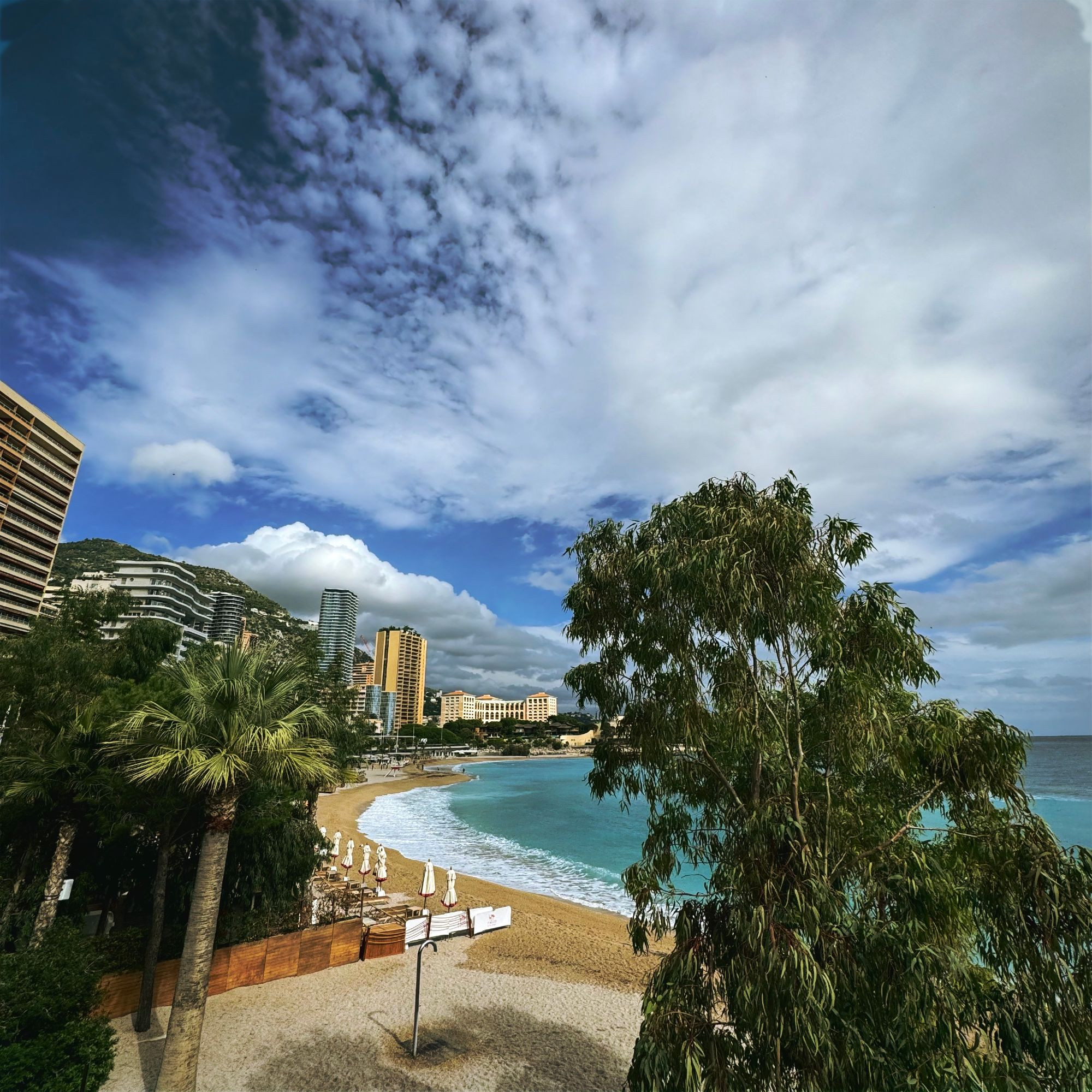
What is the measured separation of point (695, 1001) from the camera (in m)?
4.95

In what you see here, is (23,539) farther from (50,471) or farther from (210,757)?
(210,757)

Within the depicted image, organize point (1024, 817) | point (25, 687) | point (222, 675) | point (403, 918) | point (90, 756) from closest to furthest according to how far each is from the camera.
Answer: point (1024, 817), point (222, 675), point (90, 756), point (25, 687), point (403, 918)

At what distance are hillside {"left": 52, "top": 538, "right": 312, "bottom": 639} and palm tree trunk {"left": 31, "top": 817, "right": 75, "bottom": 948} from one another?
86880 millimetres

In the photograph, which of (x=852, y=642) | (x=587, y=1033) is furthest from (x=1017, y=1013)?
(x=587, y=1033)

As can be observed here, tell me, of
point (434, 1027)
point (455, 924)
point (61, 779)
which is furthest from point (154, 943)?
point (455, 924)

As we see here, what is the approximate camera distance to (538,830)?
Answer: 45.6 metres

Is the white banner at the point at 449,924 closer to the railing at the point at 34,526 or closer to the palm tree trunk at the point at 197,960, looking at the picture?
the palm tree trunk at the point at 197,960

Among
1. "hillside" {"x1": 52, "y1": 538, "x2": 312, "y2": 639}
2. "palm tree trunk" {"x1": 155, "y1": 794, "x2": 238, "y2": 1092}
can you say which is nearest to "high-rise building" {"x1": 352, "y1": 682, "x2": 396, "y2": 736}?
"hillside" {"x1": 52, "y1": 538, "x2": 312, "y2": 639}

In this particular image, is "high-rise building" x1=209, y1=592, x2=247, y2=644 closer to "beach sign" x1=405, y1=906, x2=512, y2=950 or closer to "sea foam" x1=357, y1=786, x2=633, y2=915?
"sea foam" x1=357, y1=786, x2=633, y2=915

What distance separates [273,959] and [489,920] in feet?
20.8

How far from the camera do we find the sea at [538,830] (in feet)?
97.0

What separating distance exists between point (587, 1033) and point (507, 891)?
15.2 m

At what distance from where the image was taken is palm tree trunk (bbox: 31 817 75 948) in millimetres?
9219

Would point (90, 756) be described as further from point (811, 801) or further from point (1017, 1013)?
point (1017, 1013)
